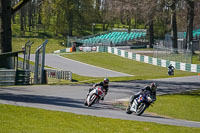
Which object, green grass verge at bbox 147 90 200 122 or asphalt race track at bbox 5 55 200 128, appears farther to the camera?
green grass verge at bbox 147 90 200 122

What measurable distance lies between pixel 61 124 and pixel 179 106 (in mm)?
9923

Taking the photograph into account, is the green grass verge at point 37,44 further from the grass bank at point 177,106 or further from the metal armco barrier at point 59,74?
the grass bank at point 177,106

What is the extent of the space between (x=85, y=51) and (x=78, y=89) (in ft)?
125

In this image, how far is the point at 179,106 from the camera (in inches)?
779

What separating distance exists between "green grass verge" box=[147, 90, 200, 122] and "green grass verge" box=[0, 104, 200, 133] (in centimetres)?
522

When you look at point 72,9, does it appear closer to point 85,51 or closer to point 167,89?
point 85,51

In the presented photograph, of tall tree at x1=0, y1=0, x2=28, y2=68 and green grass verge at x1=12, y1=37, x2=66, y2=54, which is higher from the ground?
tall tree at x1=0, y1=0, x2=28, y2=68

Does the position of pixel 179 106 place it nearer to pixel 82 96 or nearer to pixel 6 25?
pixel 82 96

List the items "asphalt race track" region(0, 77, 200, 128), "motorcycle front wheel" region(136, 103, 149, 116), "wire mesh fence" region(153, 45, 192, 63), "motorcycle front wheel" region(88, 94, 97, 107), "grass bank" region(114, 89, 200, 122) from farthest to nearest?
"wire mesh fence" region(153, 45, 192, 63) < "grass bank" region(114, 89, 200, 122) < "motorcycle front wheel" region(88, 94, 97, 107) < "motorcycle front wheel" region(136, 103, 149, 116) < "asphalt race track" region(0, 77, 200, 128)

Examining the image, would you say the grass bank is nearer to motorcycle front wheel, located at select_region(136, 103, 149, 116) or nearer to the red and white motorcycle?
the red and white motorcycle

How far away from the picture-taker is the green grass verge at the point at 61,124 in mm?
10398

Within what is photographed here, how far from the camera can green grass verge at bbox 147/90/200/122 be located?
58.4 feet

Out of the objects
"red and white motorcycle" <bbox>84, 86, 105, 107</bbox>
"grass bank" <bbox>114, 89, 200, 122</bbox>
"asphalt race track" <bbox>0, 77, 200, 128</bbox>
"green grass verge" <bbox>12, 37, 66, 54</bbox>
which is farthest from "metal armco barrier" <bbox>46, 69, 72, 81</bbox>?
"green grass verge" <bbox>12, 37, 66, 54</bbox>

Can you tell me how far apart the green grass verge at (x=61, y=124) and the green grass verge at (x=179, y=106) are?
522 cm
